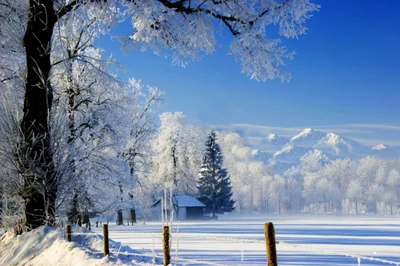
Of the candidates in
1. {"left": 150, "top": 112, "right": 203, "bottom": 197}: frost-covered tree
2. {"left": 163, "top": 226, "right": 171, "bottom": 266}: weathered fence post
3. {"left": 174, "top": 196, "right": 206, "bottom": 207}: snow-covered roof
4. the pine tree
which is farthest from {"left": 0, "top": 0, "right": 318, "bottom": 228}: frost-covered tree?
the pine tree

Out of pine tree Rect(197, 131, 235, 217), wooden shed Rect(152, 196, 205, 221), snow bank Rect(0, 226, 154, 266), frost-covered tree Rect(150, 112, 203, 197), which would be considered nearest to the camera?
snow bank Rect(0, 226, 154, 266)

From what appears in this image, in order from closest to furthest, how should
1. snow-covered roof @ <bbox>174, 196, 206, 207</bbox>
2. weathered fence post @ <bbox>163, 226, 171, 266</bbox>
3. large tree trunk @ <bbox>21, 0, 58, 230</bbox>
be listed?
weathered fence post @ <bbox>163, 226, 171, 266</bbox>
large tree trunk @ <bbox>21, 0, 58, 230</bbox>
snow-covered roof @ <bbox>174, 196, 206, 207</bbox>

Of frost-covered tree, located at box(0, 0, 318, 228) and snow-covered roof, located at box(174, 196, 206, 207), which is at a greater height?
frost-covered tree, located at box(0, 0, 318, 228)

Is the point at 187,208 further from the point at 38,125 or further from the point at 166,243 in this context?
the point at 166,243

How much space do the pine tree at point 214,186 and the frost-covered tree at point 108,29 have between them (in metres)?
51.5

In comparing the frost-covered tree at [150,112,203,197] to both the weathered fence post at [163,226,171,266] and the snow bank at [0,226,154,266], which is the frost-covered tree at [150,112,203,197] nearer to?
the snow bank at [0,226,154,266]

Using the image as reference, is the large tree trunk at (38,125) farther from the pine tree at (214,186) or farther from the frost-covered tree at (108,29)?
the pine tree at (214,186)

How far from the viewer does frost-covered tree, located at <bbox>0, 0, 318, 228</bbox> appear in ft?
34.2

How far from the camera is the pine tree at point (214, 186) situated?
203 ft

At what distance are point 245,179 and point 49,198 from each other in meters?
102

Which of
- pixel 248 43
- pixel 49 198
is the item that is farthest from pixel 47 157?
pixel 248 43

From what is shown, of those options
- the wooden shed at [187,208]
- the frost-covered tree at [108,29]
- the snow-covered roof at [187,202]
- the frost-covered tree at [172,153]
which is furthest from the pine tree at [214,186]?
the frost-covered tree at [108,29]

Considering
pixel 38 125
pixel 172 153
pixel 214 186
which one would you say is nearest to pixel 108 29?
pixel 38 125

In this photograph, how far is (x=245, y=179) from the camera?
11069 centimetres
